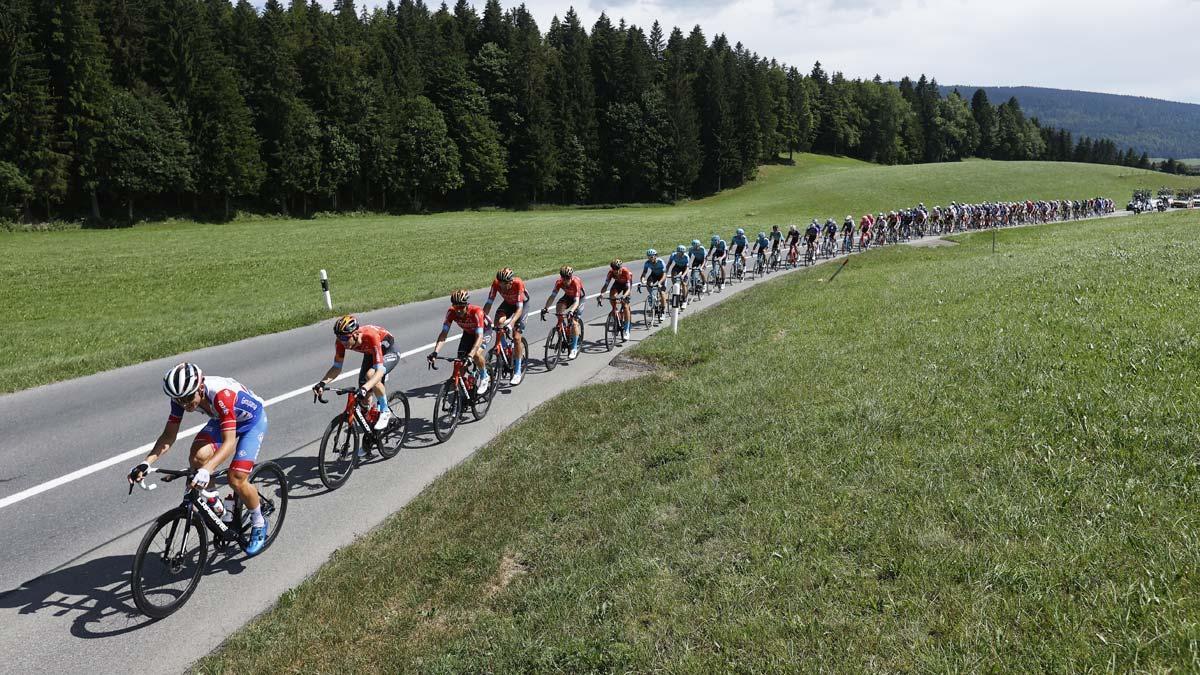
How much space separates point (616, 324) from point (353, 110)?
5970 cm

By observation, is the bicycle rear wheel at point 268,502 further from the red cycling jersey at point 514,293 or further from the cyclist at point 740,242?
the cyclist at point 740,242

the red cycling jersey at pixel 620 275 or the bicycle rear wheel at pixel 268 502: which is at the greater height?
the red cycling jersey at pixel 620 275

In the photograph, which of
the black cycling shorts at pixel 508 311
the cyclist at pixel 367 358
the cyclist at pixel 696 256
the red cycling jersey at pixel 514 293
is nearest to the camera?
the cyclist at pixel 367 358

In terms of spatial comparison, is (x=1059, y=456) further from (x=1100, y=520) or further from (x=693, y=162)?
(x=693, y=162)

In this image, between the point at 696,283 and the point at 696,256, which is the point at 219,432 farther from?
the point at 696,283

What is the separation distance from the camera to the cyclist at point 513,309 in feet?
38.3

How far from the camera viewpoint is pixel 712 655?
4.26m

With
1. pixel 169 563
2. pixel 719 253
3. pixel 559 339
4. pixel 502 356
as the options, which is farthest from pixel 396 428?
pixel 719 253

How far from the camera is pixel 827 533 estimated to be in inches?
213

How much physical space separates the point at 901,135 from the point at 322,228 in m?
117

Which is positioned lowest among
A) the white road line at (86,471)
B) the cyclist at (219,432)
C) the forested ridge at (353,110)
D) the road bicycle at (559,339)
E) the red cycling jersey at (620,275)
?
the white road line at (86,471)

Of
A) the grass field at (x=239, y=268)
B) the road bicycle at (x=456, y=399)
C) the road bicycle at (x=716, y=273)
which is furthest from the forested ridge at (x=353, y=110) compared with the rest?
the road bicycle at (x=456, y=399)

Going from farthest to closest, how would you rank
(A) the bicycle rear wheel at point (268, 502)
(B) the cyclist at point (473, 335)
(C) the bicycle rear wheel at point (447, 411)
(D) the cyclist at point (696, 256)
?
(D) the cyclist at point (696, 256)
(B) the cyclist at point (473, 335)
(C) the bicycle rear wheel at point (447, 411)
(A) the bicycle rear wheel at point (268, 502)

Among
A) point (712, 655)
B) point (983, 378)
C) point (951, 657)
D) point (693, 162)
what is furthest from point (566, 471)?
point (693, 162)
